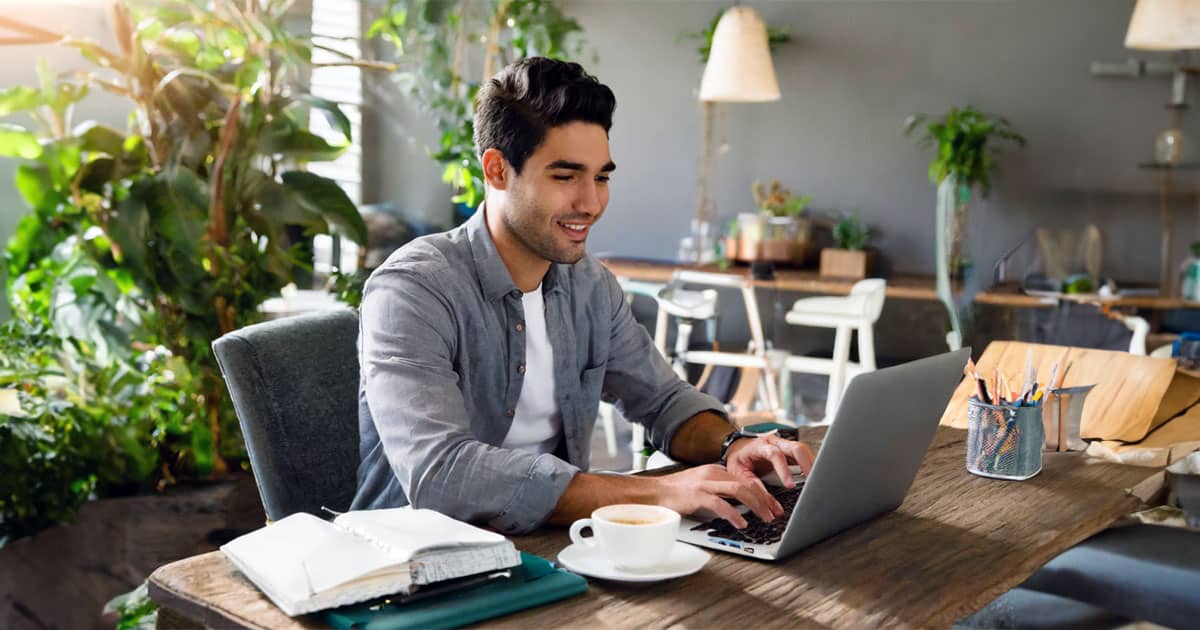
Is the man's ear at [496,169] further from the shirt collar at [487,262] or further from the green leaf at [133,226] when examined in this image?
the green leaf at [133,226]

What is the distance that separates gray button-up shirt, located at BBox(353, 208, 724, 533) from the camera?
4.57 feet

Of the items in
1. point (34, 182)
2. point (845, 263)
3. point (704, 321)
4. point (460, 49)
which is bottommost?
point (704, 321)

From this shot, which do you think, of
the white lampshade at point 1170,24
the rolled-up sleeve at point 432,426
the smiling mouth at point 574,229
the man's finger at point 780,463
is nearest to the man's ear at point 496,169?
the smiling mouth at point 574,229

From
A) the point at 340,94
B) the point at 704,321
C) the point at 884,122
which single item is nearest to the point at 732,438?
the point at 704,321

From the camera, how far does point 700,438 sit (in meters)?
1.80

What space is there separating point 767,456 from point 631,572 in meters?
0.46

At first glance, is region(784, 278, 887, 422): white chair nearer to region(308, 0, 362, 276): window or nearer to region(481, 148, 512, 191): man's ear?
region(308, 0, 362, 276): window

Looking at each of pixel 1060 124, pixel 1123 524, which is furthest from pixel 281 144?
pixel 1060 124

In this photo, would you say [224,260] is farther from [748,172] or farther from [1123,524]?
[748,172]

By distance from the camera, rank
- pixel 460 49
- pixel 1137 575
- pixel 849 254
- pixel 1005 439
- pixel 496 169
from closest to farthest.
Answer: pixel 1005 439 → pixel 496 169 → pixel 1137 575 → pixel 460 49 → pixel 849 254

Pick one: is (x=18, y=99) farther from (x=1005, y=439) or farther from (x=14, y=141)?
(x=1005, y=439)

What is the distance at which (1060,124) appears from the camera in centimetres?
534

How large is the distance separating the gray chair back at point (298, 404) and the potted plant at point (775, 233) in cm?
368

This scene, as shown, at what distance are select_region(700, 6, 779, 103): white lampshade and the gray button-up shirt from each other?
351cm
